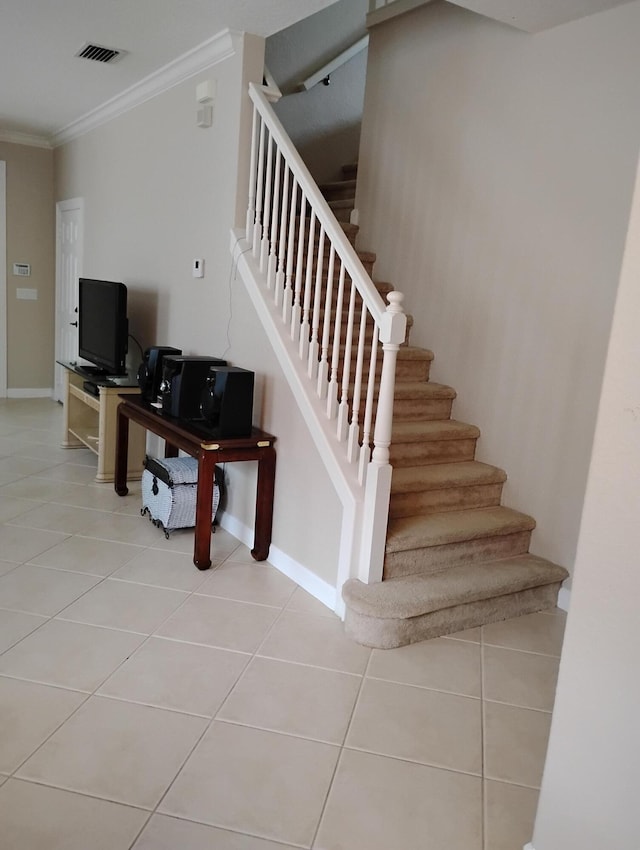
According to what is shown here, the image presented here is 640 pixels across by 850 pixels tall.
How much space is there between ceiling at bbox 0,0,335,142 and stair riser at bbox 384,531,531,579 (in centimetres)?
240

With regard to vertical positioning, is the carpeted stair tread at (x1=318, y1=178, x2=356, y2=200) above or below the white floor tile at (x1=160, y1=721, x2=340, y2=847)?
above

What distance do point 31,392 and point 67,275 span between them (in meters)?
1.33

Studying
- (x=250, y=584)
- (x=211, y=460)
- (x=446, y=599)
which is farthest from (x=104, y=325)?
(x=446, y=599)

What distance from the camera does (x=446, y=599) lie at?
8.89 feet

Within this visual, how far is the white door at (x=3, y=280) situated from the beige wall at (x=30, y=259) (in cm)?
3

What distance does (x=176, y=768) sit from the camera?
185cm

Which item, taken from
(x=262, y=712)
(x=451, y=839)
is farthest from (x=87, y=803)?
(x=451, y=839)

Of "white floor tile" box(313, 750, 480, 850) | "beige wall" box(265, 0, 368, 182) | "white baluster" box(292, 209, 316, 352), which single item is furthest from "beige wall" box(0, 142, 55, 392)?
"white floor tile" box(313, 750, 480, 850)

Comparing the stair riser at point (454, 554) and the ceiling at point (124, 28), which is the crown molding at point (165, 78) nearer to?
the ceiling at point (124, 28)

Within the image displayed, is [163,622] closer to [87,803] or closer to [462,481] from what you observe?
[87,803]

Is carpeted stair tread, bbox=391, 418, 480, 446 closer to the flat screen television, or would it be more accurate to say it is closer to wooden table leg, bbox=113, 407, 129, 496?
wooden table leg, bbox=113, 407, 129, 496

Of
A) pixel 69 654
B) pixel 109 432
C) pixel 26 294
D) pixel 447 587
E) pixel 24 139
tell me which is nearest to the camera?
pixel 69 654

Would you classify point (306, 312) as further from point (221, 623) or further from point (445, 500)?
point (221, 623)

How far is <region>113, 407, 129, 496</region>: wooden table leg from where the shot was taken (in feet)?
13.6
